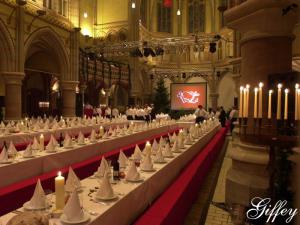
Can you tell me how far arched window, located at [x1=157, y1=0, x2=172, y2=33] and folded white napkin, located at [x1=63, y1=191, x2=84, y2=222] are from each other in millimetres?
32436

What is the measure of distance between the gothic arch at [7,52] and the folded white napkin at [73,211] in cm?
1305

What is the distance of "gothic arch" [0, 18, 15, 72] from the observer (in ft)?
45.8

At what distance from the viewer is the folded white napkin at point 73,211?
8.60 feet

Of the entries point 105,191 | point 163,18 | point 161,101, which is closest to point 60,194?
point 105,191

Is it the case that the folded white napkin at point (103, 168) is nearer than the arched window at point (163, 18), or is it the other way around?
the folded white napkin at point (103, 168)

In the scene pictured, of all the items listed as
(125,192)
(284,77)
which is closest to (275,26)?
(284,77)

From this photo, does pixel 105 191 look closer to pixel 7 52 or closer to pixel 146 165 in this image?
pixel 146 165

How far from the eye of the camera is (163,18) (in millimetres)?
33844

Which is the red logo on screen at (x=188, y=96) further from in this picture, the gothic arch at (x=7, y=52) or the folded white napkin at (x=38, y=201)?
the folded white napkin at (x=38, y=201)

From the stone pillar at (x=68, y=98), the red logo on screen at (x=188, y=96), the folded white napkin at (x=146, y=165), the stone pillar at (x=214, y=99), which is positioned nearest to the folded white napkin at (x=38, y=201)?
the folded white napkin at (x=146, y=165)

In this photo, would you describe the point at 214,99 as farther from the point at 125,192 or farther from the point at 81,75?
the point at 125,192

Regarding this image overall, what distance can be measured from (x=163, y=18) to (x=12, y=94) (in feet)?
74.8

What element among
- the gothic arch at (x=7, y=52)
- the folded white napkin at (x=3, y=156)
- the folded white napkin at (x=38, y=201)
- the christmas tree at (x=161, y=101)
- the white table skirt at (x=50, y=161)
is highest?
the gothic arch at (x=7, y=52)

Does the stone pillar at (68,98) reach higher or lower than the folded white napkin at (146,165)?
higher
